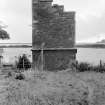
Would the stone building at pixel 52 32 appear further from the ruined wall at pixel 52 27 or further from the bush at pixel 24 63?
the bush at pixel 24 63

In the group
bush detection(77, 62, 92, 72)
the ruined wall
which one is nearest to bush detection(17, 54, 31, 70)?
the ruined wall

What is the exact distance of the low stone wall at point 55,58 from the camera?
540 centimetres

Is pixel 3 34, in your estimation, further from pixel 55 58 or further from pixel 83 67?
pixel 83 67

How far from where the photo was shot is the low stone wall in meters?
5.40

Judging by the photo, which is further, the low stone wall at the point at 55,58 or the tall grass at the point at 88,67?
the low stone wall at the point at 55,58

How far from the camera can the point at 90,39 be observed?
7840 millimetres

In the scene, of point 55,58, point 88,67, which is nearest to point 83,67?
point 88,67

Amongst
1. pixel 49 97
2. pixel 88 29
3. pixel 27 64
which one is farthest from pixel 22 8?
pixel 49 97

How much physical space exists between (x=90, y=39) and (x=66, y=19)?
296 centimetres

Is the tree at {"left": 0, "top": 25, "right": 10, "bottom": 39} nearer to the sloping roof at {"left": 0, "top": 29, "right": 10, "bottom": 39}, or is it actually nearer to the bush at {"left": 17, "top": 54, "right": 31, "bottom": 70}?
the sloping roof at {"left": 0, "top": 29, "right": 10, "bottom": 39}

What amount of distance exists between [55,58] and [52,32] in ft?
3.43

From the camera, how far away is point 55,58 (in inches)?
215

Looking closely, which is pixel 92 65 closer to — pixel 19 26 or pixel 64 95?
pixel 64 95

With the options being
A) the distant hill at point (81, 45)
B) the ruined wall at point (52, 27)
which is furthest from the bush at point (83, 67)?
the distant hill at point (81, 45)
